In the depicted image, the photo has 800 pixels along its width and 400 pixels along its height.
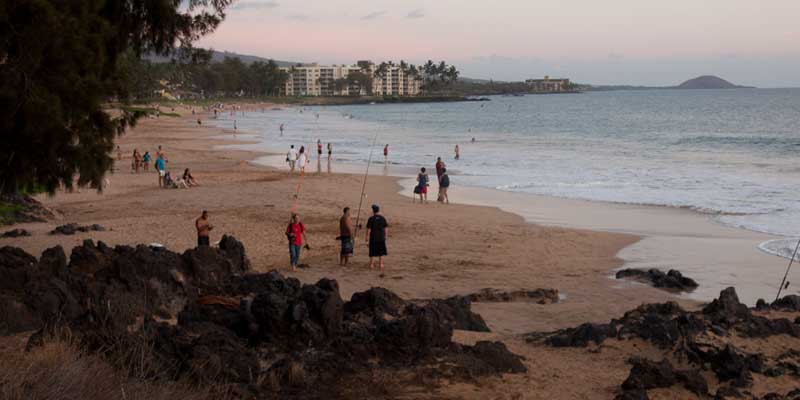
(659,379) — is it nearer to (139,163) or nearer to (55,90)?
(55,90)

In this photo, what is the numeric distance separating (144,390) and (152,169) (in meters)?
32.8

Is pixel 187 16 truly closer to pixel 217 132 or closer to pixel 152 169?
pixel 152 169

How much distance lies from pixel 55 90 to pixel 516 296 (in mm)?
7689

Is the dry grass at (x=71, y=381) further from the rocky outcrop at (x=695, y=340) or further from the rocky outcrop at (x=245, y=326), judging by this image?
the rocky outcrop at (x=695, y=340)

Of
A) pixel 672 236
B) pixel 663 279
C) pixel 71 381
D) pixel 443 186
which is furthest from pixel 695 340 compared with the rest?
pixel 443 186

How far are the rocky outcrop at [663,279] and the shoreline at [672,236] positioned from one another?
0.75 ft

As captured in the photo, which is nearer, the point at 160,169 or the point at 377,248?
the point at 377,248

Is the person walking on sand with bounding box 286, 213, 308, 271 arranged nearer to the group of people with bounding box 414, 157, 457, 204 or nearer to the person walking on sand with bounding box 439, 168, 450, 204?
the group of people with bounding box 414, 157, 457, 204

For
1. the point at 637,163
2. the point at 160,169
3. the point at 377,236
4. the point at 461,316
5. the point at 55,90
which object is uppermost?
the point at 55,90

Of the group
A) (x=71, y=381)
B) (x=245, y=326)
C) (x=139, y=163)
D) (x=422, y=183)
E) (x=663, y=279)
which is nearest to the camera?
(x=71, y=381)

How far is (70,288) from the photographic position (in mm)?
9562

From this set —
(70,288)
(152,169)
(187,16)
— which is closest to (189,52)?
(187,16)

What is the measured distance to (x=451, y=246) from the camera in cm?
1877

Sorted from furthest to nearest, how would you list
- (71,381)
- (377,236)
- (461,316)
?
(377,236) < (461,316) < (71,381)
